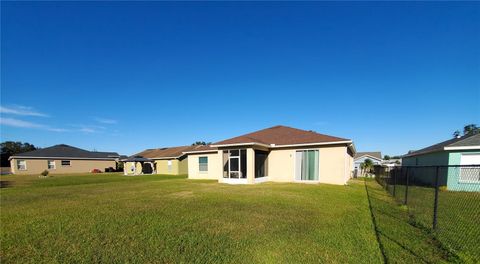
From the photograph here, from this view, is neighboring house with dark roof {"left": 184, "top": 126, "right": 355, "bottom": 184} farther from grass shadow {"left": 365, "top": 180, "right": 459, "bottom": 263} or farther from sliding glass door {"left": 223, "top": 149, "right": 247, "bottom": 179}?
grass shadow {"left": 365, "top": 180, "right": 459, "bottom": 263}

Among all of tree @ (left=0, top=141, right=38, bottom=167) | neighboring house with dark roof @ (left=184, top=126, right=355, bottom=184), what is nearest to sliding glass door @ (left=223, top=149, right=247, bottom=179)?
neighboring house with dark roof @ (left=184, top=126, right=355, bottom=184)

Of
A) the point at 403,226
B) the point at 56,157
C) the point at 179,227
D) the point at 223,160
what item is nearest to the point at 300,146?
the point at 223,160

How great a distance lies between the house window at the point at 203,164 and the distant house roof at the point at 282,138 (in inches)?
144

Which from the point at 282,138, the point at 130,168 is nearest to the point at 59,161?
the point at 130,168

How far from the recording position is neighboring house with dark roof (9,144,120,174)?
3434 centimetres

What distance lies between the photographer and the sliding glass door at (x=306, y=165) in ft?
51.5

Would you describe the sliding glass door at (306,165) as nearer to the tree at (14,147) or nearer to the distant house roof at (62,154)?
the distant house roof at (62,154)

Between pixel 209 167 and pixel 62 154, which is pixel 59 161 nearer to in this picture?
pixel 62 154

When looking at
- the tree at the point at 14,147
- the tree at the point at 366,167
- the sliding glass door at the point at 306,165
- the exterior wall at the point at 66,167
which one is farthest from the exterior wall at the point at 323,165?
the tree at the point at 14,147

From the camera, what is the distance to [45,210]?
7781mm

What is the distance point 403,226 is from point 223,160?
42.1ft

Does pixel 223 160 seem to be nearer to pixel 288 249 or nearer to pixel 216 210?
pixel 216 210

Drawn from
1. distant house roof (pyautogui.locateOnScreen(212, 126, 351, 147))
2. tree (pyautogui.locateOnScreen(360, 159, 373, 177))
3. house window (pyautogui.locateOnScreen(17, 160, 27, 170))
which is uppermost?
distant house roof (pyautogui.locateOnScreen(212, 126, 351, 147))

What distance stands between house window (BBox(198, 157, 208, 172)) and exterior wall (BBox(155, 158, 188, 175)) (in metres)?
8.00
